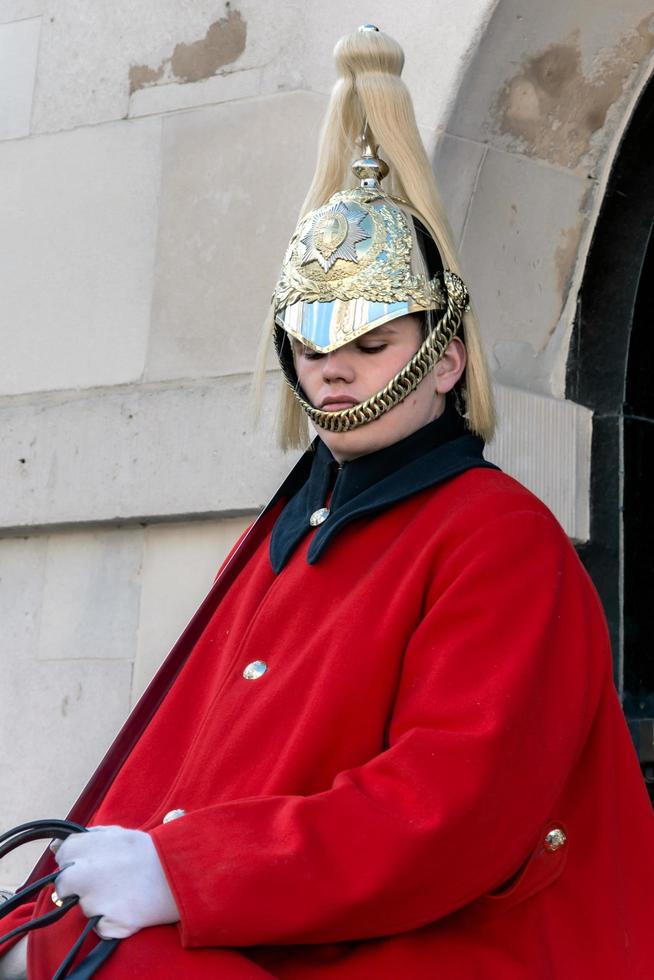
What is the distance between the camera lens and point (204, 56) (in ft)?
10.9

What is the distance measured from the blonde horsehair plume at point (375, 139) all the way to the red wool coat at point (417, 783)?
1.18ft

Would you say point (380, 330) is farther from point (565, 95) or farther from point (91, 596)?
point (91, 596)

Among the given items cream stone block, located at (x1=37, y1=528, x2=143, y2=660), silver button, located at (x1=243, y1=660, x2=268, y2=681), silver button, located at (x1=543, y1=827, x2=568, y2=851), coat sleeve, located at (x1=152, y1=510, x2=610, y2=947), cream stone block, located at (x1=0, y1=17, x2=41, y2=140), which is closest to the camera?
coat sleeve, located at (x1=152, y1=510, x2=610, y2=947)

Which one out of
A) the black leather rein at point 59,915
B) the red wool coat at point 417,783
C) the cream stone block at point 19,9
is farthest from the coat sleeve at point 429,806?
the cream stone block at point 19,9

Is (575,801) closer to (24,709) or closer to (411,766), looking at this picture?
(411,766)

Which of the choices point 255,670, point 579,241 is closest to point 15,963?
point 255,670

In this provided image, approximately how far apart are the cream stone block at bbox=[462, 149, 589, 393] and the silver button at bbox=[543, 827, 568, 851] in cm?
131

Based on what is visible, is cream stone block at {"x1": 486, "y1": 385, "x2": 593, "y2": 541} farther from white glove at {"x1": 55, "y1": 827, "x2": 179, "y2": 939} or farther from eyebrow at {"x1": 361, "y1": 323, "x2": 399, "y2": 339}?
white glove at {"x1": 55, "y1": 827, "x2": 179, "y2": 939}

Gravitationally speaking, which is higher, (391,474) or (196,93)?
(196,93)

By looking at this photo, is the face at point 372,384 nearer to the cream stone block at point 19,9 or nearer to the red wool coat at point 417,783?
the red wool coat at point 417,783

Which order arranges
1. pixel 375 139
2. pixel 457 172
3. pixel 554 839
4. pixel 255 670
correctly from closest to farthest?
pixel 554 839
pixel 255 670
pixel 375 139
pixel 457 172

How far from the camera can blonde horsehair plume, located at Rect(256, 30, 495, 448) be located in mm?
2357

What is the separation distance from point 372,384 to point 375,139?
457 millimetres

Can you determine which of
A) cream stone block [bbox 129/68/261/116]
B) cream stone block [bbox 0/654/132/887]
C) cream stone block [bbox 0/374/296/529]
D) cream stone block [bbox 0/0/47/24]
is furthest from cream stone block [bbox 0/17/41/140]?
cream stone block [bbox 0/654/132/887]
